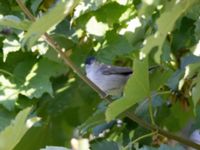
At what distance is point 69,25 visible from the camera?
1984 mm

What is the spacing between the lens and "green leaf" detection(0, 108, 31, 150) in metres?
0.88

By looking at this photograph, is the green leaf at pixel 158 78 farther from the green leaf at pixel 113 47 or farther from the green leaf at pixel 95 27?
the green leaf at pixel 95 27

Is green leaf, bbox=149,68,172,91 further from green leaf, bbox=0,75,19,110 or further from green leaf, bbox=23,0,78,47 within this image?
green leaf, bbox=23,0,78,47

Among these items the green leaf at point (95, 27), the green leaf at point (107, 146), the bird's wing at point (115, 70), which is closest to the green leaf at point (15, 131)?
the green leaf at point (107, 146)

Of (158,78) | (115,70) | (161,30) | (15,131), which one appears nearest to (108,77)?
(115,70)

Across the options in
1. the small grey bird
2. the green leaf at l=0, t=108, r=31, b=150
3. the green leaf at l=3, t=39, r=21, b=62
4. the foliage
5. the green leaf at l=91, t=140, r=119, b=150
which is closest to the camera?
the green leaf at l=0, t=108, r=31, b=150

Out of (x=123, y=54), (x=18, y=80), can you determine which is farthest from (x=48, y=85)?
(x=123, y=54)

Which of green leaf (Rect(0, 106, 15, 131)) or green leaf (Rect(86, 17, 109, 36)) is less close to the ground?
green leaf (Rect(86, 17, 109, 36))

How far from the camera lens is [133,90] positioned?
1103 millimetres

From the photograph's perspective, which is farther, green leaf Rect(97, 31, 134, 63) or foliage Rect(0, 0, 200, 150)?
green leaf Rect(97, 31, 134, 63)

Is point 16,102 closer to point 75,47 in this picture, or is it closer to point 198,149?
point 75,47

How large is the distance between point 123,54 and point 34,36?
1.09m

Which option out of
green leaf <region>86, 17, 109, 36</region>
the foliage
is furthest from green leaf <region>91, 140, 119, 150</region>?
green leaf <region>86, 17, 109, 36</region>

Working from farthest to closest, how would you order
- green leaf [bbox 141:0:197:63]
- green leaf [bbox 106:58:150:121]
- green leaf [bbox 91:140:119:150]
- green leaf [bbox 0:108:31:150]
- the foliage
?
1. the foliage
2. green leaf [bbox 91:140:119:150]
3. green leaf [bbox 106:58:150:121]
4. green leaf [bbox 0:108:31:150]
5. green leaf [bbox 141:0:197:63]
